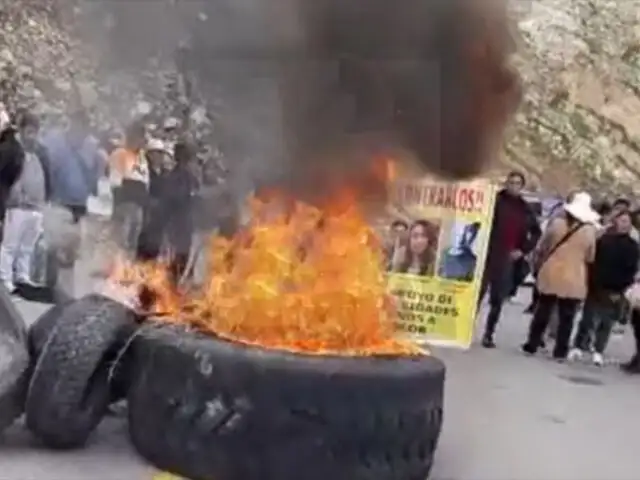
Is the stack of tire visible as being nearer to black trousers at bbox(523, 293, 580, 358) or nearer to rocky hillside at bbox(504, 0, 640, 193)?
black trousers at bbox(523, 293, 580, 358)

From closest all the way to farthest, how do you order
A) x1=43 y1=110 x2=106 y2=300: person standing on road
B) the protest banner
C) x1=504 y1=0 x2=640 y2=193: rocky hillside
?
1. the protest banner
2. x1=43 y1=110 x2=106 y2=300: person standing on road
3. x1=504 y1=0 x2=640 y2=193: rocky hillside

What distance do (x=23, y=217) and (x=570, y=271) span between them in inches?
166

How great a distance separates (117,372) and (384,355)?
3.93 ft

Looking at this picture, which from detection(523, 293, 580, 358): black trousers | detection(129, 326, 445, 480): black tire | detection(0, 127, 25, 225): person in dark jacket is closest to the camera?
detection(129, 326, 445, 480): black tire

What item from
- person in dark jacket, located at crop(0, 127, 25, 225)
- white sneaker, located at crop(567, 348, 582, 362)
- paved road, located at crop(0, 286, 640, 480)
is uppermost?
person in dark jacket, located at crop(0, 127, 25, 225)

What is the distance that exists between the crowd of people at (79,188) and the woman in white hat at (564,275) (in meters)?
2.77

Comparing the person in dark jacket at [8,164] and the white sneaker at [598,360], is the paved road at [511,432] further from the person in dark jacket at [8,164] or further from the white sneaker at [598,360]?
the person in dark jacket at [8,164]

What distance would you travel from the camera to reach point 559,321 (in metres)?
10.4

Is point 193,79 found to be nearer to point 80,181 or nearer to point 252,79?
point 252,79

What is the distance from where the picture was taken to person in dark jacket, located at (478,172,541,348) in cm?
1051

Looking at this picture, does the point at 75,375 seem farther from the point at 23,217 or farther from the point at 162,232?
A: the point at 23,217

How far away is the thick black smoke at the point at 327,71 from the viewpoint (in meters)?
5.62

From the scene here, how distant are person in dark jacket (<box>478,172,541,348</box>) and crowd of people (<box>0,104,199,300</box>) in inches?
94.3

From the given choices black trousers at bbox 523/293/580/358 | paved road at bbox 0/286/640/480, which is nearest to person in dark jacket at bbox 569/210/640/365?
black trousers at bbox 523/293/580/358
